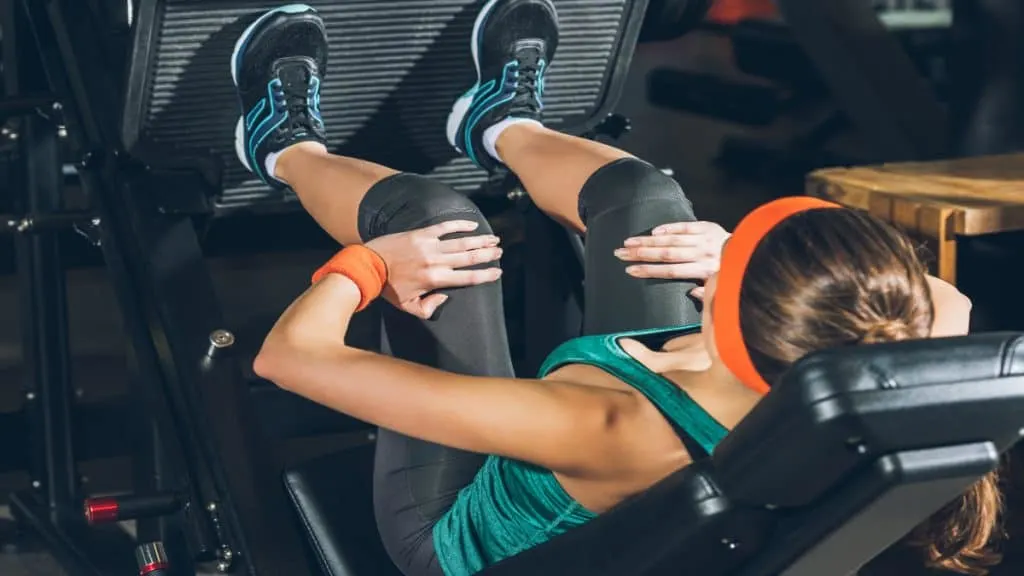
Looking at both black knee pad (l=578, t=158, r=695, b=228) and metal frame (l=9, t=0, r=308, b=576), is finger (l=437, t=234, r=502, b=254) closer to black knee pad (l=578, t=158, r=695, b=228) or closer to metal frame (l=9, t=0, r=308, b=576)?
black knee pad (l=578, t=158, r=695, b=228)

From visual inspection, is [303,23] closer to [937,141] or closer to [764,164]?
[937,141]

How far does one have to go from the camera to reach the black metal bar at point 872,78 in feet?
10.5

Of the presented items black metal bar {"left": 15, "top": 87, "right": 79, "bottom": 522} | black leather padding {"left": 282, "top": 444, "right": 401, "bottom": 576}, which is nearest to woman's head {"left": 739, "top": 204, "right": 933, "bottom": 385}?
black leather padding {"left": 282, "top": 444, "right": 401, "bottom": 576}

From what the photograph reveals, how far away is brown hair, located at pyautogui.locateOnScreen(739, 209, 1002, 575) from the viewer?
3.75ft

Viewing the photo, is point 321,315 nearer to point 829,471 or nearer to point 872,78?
point 829,471

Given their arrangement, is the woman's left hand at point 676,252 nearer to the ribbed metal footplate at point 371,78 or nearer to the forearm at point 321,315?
the forearm at point 321,315

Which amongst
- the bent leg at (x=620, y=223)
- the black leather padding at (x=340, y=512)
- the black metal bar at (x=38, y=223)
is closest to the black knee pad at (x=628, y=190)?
the bent leg at (x=620, y=223)

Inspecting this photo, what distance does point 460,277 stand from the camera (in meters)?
1.55

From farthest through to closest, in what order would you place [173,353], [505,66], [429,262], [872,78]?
[872,78] → [505,66] → [173,353] → [429,262]

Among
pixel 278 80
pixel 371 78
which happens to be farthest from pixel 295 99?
pixel 371 78

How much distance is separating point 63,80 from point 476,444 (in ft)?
3.62

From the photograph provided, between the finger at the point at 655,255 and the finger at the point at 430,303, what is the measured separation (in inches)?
8.2

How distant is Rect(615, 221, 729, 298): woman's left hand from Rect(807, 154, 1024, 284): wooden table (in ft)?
1.39

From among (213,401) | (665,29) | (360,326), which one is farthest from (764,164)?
(213,401)
